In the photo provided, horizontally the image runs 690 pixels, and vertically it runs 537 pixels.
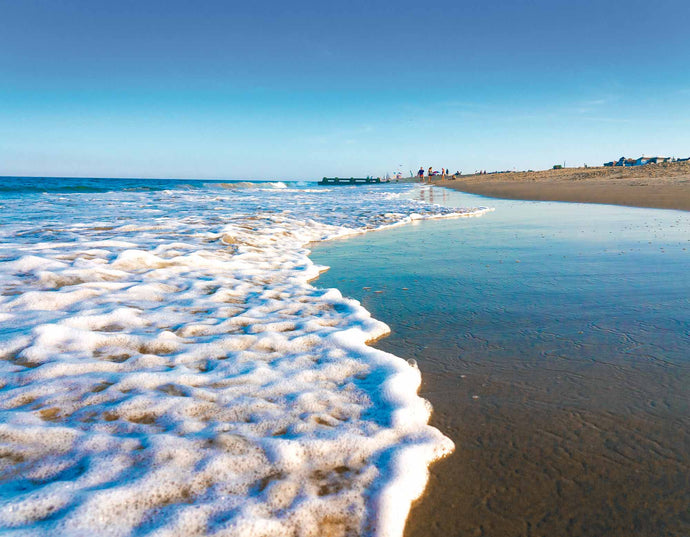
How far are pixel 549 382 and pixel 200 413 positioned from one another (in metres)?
1.78

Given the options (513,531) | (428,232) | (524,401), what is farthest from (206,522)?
(428,232)

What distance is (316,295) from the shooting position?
13.6 feet

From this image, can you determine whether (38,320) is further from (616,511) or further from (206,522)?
(616,511)

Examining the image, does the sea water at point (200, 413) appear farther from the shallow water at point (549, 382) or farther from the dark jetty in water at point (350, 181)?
the dark jetty in water at point (350, 181)

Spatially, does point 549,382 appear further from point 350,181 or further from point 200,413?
point 350,181

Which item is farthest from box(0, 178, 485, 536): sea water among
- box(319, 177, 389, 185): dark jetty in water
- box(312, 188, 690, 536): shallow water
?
box(319, 177, 389, 185): dark jetty in water

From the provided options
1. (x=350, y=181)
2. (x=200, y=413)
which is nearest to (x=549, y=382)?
(x=200, y=413)

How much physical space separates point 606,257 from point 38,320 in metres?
5.83

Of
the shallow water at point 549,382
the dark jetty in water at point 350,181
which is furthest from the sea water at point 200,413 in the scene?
the dark jetty in water at point 350,181

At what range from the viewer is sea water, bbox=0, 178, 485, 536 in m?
1.47

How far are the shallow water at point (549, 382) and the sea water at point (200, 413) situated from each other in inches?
8.1

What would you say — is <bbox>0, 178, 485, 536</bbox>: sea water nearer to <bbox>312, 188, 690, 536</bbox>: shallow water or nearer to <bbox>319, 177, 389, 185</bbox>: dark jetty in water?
<bbox>312, 188, 690, 536</bbox>: shallow water

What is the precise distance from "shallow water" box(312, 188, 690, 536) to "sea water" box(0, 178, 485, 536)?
205 millimetres

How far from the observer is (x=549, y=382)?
2.31m
